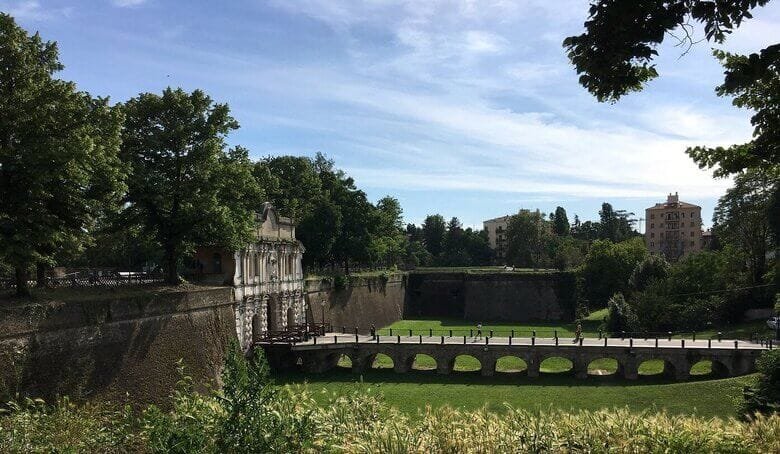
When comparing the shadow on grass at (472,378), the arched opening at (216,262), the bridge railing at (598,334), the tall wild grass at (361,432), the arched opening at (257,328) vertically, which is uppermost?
the arched opening at (216,262)

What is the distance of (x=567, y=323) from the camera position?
5412 cm

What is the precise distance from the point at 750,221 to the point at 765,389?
102 ft

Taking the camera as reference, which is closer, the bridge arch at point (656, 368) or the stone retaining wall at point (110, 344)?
the stone retaining wall at point (110, 344)

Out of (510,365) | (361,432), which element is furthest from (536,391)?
(361,432)

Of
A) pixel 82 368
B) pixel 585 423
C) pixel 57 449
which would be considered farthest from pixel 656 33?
pixel 82 368

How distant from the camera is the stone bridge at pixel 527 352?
30656 millimetres

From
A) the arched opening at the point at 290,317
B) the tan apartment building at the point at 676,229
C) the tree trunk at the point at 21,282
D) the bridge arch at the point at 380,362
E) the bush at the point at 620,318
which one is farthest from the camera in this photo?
the tan apartment building at the point at 676,229

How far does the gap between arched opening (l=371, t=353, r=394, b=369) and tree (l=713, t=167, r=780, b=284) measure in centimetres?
2851

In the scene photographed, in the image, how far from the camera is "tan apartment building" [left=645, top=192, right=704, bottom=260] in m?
98.4

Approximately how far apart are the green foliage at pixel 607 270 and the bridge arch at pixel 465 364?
73.5ft

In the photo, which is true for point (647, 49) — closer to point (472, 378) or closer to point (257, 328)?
point (472, 378)

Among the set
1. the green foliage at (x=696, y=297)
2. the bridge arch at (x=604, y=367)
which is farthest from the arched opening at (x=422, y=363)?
the green foliage at (x=696, y=297)

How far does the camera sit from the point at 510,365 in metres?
34.9

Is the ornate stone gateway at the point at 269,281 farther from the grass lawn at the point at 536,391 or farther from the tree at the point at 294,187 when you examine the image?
the tree at the point at 294,187
